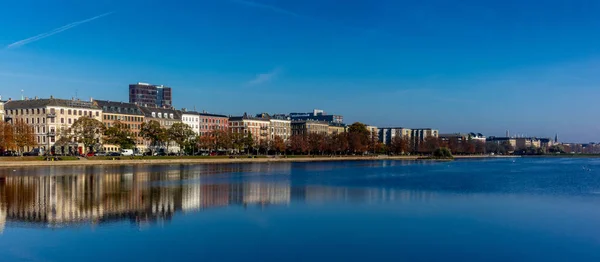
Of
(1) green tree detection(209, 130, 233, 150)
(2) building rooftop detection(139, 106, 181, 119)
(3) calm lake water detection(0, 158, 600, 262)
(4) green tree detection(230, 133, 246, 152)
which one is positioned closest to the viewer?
(3) calm lake water detection(0, 158, 600, 262)

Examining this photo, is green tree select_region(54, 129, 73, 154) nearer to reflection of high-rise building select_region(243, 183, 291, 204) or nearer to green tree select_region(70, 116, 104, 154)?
green tree select_region(70, 116, 104, 154)

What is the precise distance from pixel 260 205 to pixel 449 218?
1107cm

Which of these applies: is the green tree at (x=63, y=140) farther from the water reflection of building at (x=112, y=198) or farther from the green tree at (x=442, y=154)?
the green tree at (x=442, y=154)

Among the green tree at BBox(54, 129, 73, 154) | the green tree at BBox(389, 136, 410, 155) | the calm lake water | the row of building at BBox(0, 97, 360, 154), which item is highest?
the row of building at BBox(0, 97, 360, 154)

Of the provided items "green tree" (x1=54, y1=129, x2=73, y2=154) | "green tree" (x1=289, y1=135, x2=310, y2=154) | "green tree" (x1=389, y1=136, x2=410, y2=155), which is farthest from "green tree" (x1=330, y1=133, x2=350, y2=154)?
"green tree" (x1=54, y1=129, x2=73, y2=154)

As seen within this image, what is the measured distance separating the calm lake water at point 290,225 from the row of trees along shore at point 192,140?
5027 cm

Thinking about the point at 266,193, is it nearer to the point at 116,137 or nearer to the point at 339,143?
the point at 116,137

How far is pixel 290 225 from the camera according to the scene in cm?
2588

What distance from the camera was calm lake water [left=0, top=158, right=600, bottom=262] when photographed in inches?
786

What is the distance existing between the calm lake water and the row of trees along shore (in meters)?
50.3

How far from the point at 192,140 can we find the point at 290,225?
8715 centimetres

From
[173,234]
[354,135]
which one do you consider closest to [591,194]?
[173,234]

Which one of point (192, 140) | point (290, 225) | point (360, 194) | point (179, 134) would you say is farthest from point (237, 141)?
point (290, 225)

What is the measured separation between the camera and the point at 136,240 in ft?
71.2
